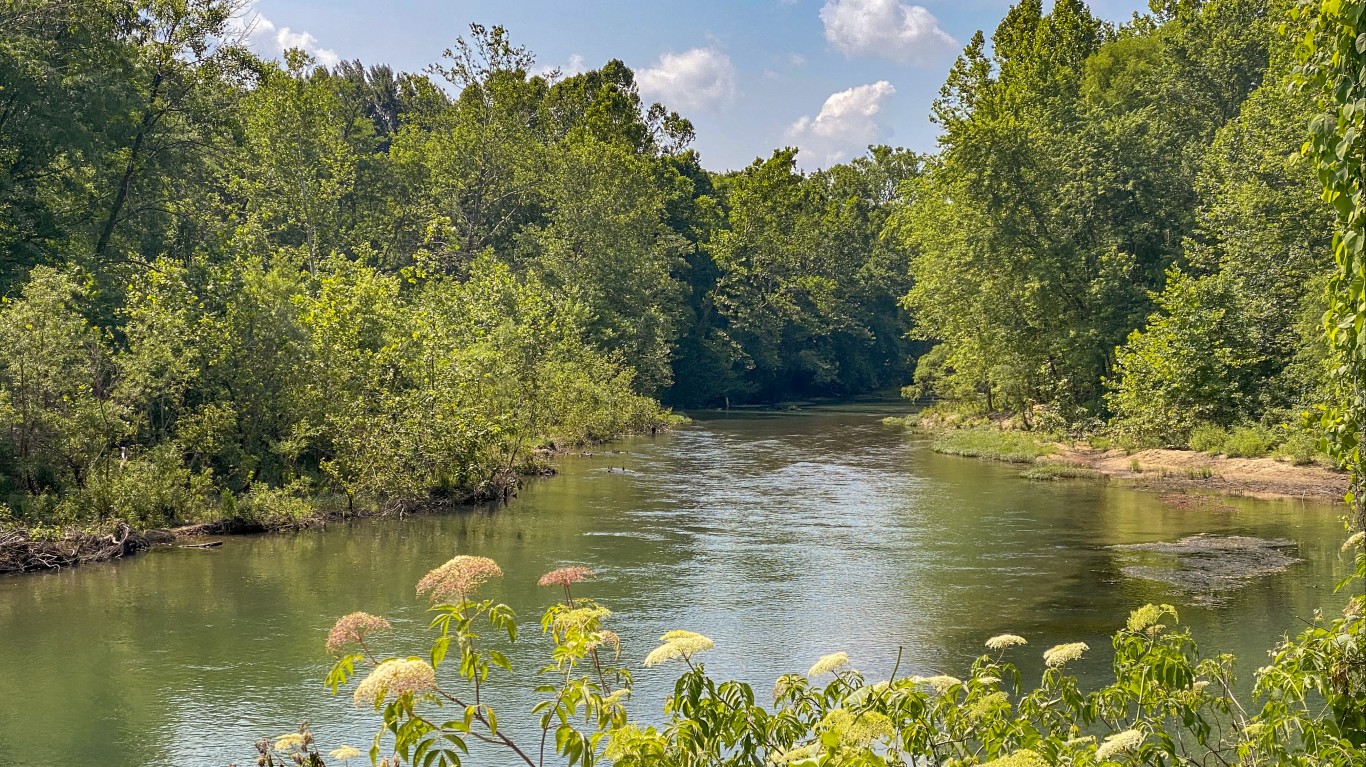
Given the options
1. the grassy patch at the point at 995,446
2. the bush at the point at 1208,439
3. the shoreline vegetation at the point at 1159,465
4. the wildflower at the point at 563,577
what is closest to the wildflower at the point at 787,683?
the wildflower at the point at 563,577

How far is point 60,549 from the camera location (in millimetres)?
19000

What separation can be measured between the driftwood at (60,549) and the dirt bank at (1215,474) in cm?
2359

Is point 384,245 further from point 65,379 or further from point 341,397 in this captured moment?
point 65,379

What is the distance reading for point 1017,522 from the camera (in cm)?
2386

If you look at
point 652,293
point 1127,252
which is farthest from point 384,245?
point 1127,252

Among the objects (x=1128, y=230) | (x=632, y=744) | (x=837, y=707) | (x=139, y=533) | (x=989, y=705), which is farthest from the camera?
(x=1128, y=230)

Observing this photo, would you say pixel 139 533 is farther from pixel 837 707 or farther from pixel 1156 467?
Answer: pixel 1156 467

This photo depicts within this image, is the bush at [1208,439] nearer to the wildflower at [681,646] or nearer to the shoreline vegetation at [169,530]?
the shoreline vegetation at [169,530]

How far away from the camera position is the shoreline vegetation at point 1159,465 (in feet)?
88.5

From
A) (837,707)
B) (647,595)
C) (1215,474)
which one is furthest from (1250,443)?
(837,707)

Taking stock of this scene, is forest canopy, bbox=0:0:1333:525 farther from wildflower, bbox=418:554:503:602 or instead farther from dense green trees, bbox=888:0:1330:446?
wildflower, bbox=418:554:503:602

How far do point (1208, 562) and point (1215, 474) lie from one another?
11.4m

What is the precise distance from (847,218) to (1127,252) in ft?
123

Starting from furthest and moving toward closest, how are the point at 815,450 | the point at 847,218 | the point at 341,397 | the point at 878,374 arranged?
the point at 878,374, the point at 847,218, the point at 815,450, the point at 341,397
